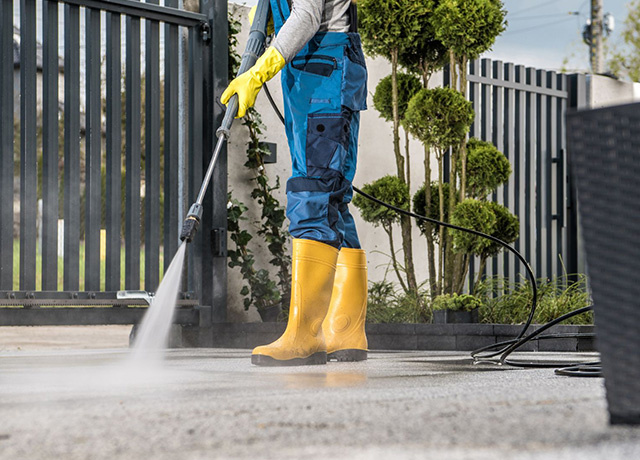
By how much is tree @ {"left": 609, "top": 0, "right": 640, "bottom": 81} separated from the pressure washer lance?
12.9 metres

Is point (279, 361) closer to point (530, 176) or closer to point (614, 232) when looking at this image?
point (614, 232)

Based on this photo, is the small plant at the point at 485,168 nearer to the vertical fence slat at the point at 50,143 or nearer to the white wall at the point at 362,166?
the white wall at the point at 362,166

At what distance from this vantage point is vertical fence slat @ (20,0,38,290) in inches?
148

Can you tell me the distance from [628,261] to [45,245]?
3170 mm

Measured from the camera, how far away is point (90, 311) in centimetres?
395

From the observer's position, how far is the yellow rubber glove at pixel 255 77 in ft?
9.12

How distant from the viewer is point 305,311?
2.76 metres

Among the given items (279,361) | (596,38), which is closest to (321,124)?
(279,361)

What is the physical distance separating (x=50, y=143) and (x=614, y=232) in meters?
3.20

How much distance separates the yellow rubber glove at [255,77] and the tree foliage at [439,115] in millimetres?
1916

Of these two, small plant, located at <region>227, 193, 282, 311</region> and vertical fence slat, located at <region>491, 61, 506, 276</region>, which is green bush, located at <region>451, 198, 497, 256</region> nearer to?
small plant, located at <region>227, 193, 282, 311</region>

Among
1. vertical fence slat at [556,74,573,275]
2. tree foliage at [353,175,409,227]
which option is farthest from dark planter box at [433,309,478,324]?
vertical fence slat at [556,74,573,275]

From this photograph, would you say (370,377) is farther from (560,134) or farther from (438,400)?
(560,134)

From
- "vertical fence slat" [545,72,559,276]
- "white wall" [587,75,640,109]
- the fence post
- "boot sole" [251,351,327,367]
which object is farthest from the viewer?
the fence post
